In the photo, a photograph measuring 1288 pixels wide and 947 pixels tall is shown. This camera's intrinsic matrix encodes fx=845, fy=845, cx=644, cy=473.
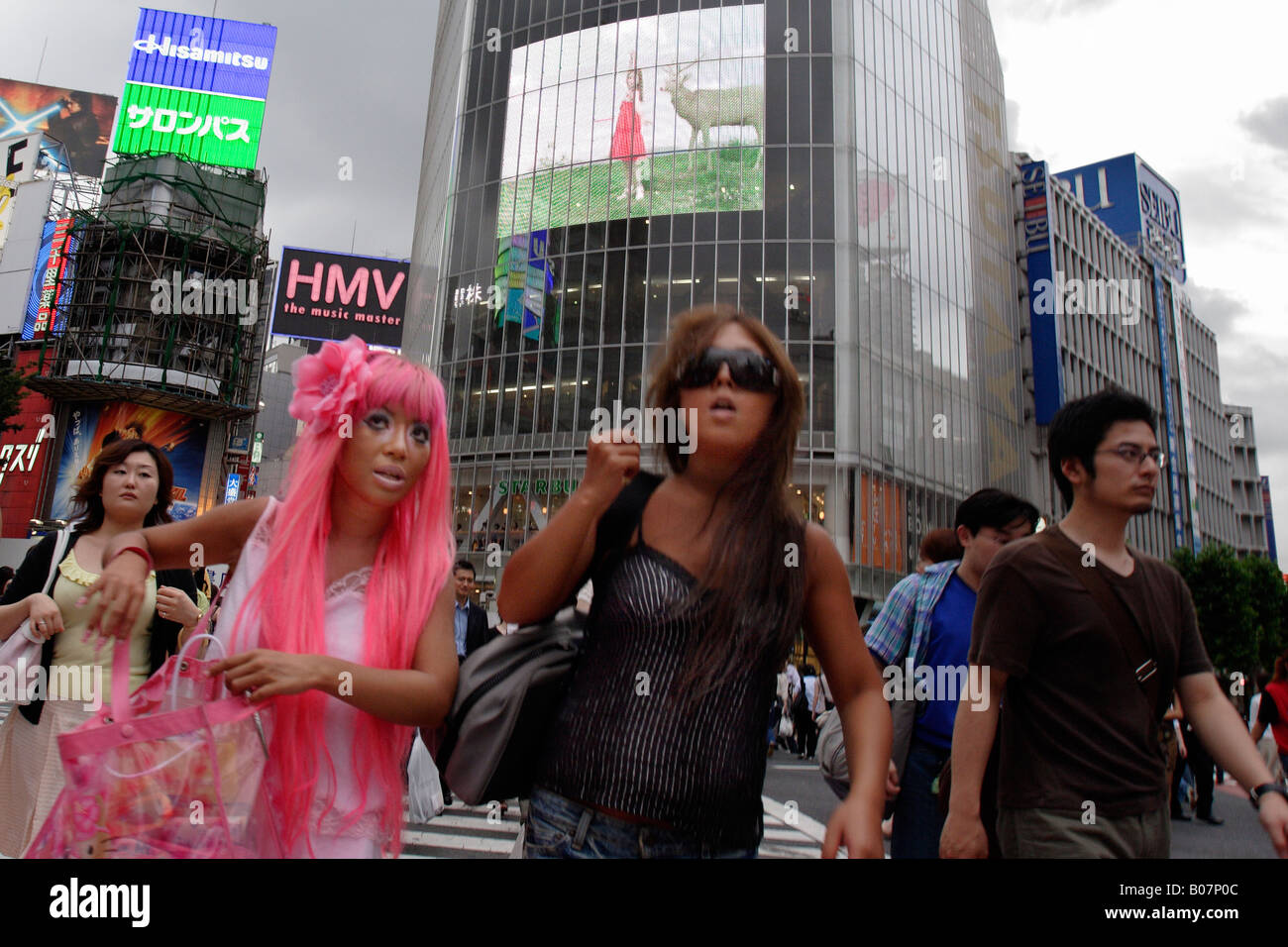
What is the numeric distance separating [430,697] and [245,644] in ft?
1.50

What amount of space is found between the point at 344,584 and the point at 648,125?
33531mm

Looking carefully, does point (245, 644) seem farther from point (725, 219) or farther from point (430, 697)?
point (725, 219)

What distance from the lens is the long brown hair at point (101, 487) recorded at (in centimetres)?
371

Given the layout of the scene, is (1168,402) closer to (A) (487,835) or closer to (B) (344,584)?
(A) (487,835)

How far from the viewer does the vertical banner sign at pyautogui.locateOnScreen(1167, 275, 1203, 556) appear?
6412 centimetres

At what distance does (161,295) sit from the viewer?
45125 millimetres

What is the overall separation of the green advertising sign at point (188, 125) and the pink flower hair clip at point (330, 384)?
57.2 meters

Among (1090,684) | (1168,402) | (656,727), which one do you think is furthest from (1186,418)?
(656,727)

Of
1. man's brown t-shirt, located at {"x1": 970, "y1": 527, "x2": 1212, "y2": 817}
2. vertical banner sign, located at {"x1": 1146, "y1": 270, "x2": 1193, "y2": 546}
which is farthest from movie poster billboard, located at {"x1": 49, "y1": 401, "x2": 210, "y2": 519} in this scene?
vertical banner sign, located at {"x1": 1146, "y1": 270, "x2": 1193, "y2": 546}

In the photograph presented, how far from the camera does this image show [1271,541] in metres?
89.1

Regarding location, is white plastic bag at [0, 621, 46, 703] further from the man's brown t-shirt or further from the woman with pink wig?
the man's brown t-shirt

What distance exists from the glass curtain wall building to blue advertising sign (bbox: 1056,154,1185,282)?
3654 centimetres
